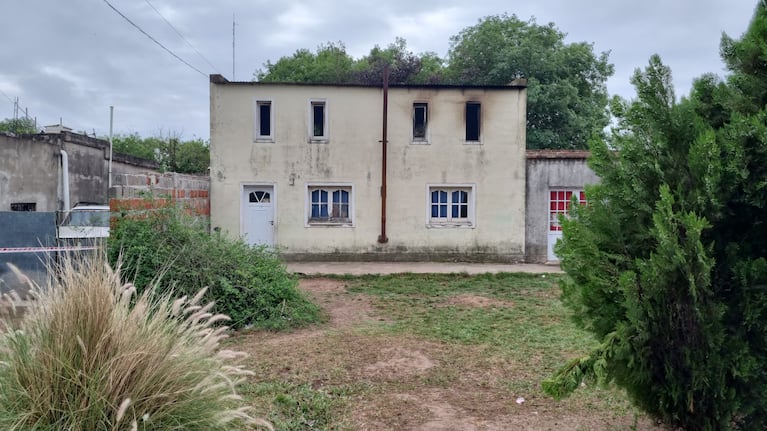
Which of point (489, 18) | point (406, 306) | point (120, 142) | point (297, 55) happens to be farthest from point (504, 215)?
point (120, 142)

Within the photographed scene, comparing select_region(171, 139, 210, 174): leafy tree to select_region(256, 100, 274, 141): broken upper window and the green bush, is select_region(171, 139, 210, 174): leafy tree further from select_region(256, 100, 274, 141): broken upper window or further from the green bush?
the green bush

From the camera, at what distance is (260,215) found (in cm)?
1362

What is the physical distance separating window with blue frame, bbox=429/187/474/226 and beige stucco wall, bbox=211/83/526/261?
24 centimetres

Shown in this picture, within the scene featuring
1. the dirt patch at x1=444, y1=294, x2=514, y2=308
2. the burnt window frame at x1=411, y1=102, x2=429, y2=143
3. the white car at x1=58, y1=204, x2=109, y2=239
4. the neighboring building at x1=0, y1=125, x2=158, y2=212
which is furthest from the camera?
the burnt window frame at x1=411, y1=102, x2=429, y2=143

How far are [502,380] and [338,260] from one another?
30.4ft

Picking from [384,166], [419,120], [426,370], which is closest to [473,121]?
[419,120]

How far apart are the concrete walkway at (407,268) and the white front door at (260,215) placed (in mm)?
1151

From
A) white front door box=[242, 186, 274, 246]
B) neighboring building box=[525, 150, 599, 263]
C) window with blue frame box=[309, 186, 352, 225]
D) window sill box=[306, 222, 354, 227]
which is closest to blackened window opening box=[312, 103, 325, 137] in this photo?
window with blue frame box=[309, 186, 352, 225]

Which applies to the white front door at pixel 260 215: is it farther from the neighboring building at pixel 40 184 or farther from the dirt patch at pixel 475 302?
the dirt patch at pixel 475 302

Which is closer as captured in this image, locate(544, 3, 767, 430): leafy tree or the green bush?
locate(544, 3, 767, 430): leafy tree

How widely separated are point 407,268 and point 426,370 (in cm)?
753

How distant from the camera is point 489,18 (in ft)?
91.0

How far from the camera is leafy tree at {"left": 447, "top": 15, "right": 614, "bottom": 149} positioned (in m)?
23.0

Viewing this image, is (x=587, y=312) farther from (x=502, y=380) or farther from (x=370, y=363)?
(x=370, y=363)
